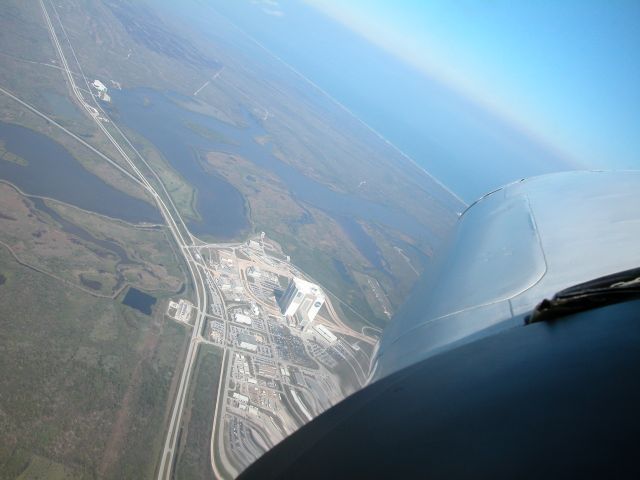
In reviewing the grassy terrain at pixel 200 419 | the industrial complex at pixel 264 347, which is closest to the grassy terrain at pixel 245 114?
the industrial complex at pixel 264 347

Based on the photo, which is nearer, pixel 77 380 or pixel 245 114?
pixel 77 380

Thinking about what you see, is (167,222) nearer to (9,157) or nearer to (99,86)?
(9,157)

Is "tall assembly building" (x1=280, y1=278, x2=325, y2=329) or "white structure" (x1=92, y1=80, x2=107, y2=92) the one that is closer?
"tall assembly building" (x1=280, y1=278, x2=325, y2=329)

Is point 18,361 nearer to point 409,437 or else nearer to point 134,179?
point 409,437

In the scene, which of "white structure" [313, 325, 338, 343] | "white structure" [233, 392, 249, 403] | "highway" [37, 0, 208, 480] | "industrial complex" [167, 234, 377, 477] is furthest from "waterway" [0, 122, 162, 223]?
"white structure" [233, 392, 249, 403]

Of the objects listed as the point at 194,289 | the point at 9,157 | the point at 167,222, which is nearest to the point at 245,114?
the point at 167,222

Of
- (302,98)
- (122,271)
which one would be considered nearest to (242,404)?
(122,271)

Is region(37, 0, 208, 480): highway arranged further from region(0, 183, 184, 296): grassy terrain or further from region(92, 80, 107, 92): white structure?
Answer: region(0, 183, 184, 296): grassy terrain
